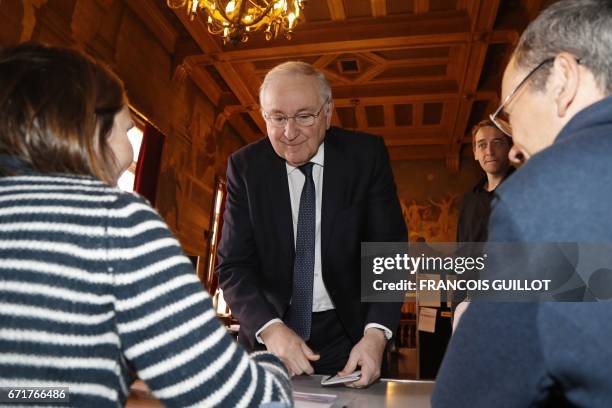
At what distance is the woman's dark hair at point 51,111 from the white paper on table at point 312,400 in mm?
721

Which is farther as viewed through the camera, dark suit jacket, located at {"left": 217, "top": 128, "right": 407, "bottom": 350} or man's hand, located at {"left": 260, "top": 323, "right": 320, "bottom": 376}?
dark suit jacket, located at {"left": 217, "top": 128, "right": 407, "bottom": 350}

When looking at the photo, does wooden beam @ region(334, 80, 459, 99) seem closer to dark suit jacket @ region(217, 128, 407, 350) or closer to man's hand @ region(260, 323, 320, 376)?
dark suit jacket @ region(217, 128, 407, 350)

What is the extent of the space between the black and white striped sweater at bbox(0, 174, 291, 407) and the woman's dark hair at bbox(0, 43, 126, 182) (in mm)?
121

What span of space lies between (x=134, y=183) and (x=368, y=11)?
4512mm

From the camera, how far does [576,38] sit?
1026 millimetres

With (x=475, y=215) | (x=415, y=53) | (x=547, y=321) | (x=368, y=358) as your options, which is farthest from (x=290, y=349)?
(x=415, y=53)

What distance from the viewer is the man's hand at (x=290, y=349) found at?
171 cm

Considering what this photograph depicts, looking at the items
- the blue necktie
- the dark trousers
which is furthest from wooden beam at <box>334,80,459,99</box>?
the dark trousers

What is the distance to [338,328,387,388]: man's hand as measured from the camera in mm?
1619

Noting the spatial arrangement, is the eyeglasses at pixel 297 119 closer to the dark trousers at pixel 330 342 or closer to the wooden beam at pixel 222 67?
the dark trousers at pixel 330 342

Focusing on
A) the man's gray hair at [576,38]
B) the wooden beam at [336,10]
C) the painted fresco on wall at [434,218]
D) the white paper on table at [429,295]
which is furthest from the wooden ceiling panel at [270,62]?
the man's gray hair at [576,38]

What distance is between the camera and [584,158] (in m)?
0.77

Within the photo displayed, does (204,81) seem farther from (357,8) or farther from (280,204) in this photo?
(280,204)

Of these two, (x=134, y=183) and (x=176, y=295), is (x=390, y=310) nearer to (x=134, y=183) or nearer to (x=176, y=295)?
(x=176, y=295)
